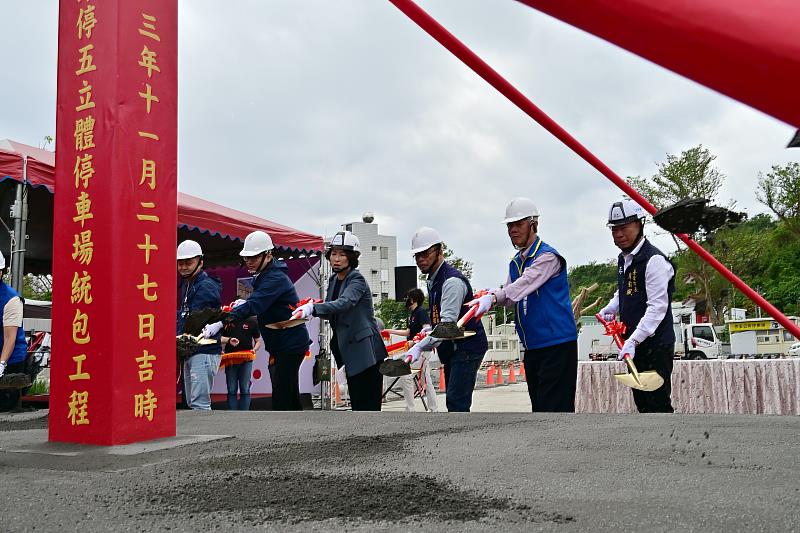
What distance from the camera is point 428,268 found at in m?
4.61

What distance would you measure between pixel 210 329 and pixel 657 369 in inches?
117

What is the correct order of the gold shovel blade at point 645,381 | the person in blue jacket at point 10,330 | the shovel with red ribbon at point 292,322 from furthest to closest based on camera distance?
the person in blue jacket at point 10,330 → the shovel with red ribbon at point 292,322 → the gold shovel blade at point 645,381

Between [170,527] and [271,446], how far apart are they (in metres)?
1.09

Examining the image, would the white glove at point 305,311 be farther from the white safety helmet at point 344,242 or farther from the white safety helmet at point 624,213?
the white safety helmet at point 624,213

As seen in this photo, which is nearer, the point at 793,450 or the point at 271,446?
the point at 793,450

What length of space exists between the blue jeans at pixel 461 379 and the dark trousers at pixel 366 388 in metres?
0.55

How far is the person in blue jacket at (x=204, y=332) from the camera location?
16.5 feet

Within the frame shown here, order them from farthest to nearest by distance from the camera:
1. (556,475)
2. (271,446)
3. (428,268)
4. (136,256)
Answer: (428,268)
(136,256)
(271,446)
(556,475)

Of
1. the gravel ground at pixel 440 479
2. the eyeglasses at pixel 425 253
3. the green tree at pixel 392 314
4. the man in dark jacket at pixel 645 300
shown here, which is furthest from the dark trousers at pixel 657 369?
the green tree at pixel 392 314

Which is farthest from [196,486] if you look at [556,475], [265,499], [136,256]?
[136,256]

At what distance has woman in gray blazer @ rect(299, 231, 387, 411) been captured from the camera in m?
4.47

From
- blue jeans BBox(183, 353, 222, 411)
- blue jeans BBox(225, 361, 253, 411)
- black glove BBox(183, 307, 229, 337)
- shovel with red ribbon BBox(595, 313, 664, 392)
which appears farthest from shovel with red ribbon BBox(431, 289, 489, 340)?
blue jeans BBox(225, 361, 253, 411)

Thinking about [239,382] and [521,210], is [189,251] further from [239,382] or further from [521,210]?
[521,210]

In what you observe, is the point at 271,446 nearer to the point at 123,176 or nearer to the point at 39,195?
the point at 123,176
